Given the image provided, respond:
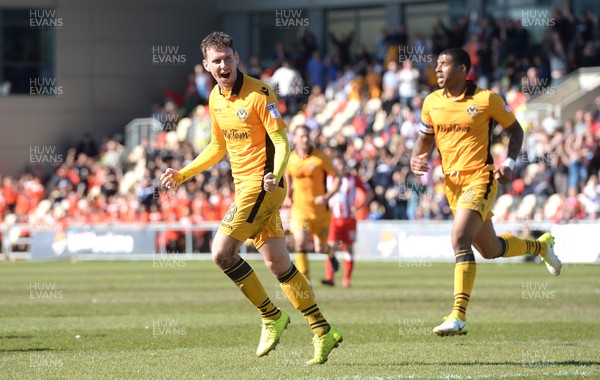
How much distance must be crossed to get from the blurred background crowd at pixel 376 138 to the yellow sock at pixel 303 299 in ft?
49.1

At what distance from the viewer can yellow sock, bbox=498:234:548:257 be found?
11.7 m

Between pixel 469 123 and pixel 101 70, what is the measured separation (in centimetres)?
3383

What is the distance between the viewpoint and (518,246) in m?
11.9

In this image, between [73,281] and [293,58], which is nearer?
[73,281]

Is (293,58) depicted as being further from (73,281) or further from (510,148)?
(510,148)

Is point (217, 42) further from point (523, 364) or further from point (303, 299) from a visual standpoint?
point (523, 364)

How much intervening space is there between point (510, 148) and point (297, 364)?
295 cm

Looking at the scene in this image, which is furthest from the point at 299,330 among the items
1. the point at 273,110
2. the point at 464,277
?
the point at 273,110

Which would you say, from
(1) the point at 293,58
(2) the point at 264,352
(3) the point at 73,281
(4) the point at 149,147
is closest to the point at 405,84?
(1) the point at 293,58

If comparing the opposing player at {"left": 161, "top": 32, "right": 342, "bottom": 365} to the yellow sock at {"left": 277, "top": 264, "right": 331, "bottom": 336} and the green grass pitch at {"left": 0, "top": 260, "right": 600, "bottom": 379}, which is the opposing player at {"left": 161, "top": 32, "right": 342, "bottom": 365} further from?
the green grass pitch at {"left": 0, "top": 260, "right": 600, "bottom": 379}

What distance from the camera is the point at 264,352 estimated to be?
10172mm

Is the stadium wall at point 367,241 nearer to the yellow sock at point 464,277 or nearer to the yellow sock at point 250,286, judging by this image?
the yellow sock at point 464,277

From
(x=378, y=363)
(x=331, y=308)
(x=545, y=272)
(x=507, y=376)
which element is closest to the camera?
(x=507, y=376)

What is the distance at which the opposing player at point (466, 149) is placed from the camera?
11047mm
